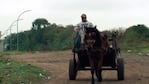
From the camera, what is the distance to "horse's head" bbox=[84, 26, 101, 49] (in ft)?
63.4

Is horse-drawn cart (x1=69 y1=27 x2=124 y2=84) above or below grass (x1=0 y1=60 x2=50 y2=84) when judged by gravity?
above

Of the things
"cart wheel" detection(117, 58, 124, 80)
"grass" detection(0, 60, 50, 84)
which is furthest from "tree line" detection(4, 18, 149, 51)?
"cart wheel" detection(117, 58, 124, 80)

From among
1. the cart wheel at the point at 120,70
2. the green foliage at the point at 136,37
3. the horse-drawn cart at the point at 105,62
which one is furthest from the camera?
the green foliage at the point at 136,37

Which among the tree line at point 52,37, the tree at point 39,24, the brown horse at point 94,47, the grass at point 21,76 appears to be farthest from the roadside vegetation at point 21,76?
the tree at point 39,24

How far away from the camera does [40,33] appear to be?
78.6 m

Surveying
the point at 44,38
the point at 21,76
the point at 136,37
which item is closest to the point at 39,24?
the point at 44,38

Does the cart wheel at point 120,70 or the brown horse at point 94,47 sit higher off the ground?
the brown horse at point 94,47

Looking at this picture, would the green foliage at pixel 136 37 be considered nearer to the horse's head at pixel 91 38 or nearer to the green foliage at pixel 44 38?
the green foliage at pixel 44 38

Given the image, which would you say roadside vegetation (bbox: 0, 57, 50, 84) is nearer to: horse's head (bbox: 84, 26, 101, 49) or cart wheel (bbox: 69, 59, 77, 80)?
cart wheel (bbox: 69, 59, 77, 80)

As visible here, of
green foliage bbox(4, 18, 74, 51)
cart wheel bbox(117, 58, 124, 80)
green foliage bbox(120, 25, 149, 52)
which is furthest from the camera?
green foliage bbox(4, 18, 74, 51)

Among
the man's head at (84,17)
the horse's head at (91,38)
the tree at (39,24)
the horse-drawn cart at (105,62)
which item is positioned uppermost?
the tree at (39,24)

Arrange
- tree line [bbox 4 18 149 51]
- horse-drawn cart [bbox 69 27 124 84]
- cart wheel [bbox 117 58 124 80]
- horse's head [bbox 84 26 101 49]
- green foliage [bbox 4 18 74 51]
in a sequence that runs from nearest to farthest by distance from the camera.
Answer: horse's head [bbox 84 26 101 49] < horse-drawn cart [bbox 69 27 124 84] < cart wheel [bbox 117 58 124 80] < tree line [bbox 4 18 149 51] < green foliage [bbox 4 18 74 51]

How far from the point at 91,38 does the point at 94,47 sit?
13.8 inches

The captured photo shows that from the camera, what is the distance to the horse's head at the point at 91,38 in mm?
19312
